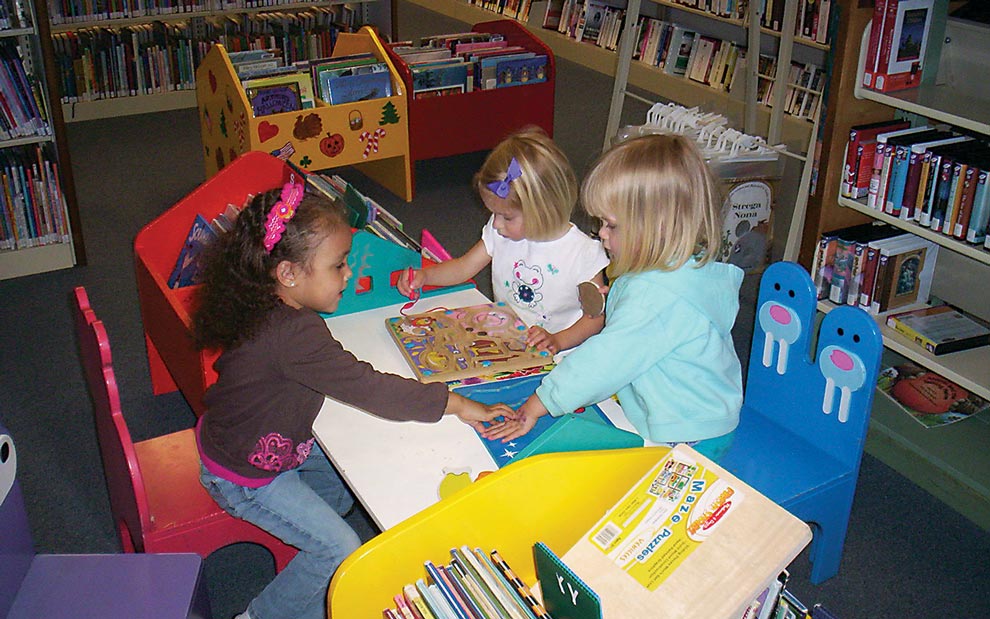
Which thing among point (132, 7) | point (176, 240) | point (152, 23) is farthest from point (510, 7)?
point (176, 240)

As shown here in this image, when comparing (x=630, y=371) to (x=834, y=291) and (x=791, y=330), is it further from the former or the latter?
(x=834, y=291)

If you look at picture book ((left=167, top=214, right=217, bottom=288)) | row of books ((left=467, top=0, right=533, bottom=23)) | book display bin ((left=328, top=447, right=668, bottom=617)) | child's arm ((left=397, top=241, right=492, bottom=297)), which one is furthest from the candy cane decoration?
row of books ((left=467, top=0, right=533, bottom=23))

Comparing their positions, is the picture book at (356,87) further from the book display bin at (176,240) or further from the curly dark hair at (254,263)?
the curly dark hair at (254,263)

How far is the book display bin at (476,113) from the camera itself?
4.52m

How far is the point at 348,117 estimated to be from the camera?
420 centimetres

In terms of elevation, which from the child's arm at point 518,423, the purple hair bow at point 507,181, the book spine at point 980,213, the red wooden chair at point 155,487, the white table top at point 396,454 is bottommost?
the red wooden chair at point 155,487

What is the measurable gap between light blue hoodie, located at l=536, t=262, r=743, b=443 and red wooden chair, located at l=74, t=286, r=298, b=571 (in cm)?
78

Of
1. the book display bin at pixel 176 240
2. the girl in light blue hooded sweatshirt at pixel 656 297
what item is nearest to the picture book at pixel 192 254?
the book display bin at pixel 176 240

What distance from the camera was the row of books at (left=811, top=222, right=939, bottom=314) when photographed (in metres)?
2.72

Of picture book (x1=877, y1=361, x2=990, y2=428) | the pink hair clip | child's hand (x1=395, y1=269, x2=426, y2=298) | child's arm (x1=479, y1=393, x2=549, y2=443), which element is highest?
the pink hair clip

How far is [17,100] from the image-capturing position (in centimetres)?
347

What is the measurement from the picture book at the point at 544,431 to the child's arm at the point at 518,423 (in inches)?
0.5

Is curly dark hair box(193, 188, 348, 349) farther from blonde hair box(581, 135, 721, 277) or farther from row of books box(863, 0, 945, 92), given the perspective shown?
row of books box(863, 0, 945, 92)

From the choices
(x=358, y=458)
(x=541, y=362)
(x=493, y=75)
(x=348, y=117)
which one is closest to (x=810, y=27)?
(x=493, y=75)
